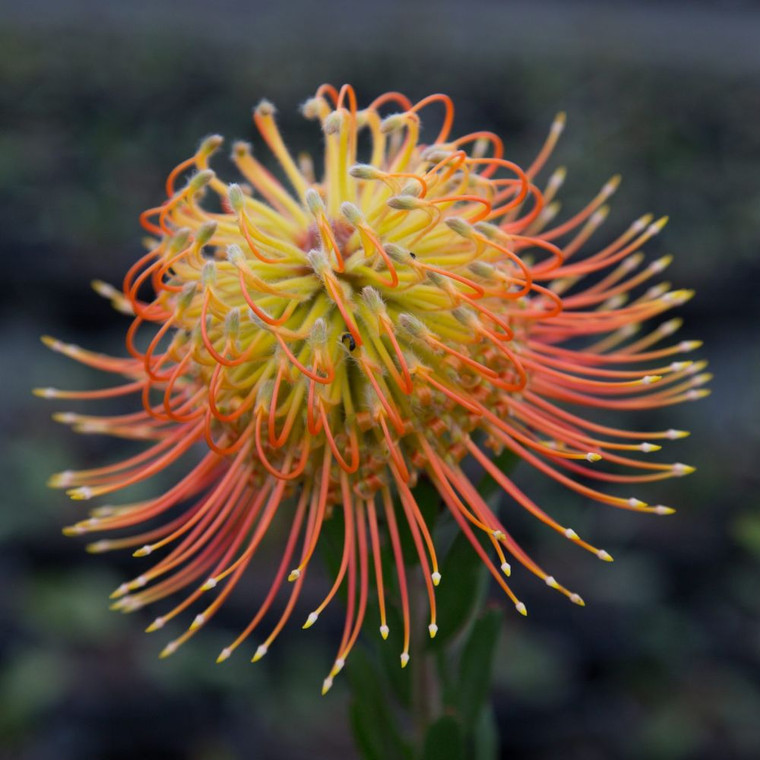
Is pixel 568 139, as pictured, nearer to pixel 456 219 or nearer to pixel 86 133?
pixel 86 133

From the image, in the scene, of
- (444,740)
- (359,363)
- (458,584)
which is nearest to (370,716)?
(444,740)

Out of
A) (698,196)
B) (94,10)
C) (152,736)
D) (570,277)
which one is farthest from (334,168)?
(94,10)

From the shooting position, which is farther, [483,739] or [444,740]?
[483,739]

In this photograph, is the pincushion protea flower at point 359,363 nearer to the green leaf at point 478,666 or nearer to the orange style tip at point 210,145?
the orange style tip at point 210,145

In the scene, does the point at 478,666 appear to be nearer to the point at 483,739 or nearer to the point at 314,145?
the point at 483,739

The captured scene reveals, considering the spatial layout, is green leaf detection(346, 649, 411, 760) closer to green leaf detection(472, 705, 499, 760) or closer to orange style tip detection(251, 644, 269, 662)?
green leaf detection(472, 705, 499, 760)

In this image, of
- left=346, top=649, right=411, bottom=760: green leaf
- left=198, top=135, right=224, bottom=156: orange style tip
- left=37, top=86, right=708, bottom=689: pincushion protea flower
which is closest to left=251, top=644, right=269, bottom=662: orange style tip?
left=37, top=86, right=708, bottom=689: pincushion protea flower

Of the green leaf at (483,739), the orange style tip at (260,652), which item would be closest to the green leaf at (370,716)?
the green leaf at (483,739)

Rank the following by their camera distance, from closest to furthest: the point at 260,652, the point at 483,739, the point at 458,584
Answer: the point at 260,652
the point at 458,584
the point at 483,739
